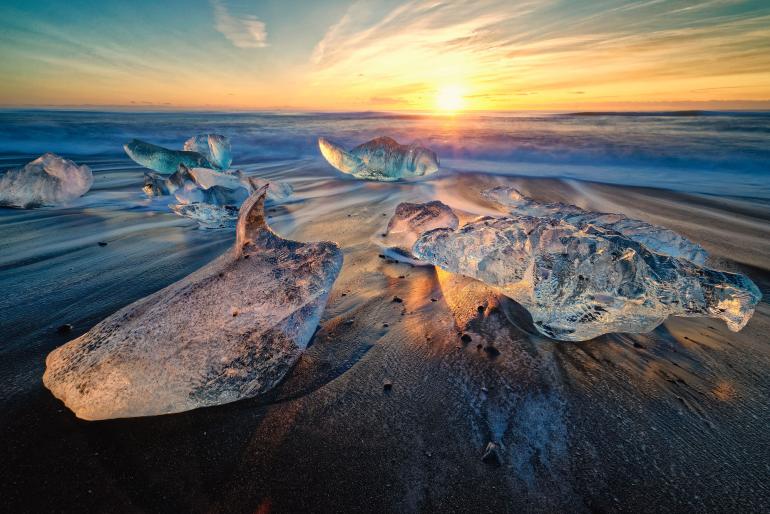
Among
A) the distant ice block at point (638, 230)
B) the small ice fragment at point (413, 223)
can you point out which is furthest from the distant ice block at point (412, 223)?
the distant ice block at point (638, 230)

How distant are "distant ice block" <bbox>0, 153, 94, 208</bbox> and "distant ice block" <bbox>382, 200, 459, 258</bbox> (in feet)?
16.4

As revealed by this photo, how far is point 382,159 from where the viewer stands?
21.5 feet

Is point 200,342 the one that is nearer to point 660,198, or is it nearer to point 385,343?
point 385,343

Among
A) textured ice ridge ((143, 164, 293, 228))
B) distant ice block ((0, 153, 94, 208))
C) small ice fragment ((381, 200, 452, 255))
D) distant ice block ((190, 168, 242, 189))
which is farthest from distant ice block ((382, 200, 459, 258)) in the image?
distant ice block ((0, 153, 94, 208))

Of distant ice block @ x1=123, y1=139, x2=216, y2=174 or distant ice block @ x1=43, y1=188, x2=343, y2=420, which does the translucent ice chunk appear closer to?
distant ice block @ x1=123, y1=139, x2=216, y2=174

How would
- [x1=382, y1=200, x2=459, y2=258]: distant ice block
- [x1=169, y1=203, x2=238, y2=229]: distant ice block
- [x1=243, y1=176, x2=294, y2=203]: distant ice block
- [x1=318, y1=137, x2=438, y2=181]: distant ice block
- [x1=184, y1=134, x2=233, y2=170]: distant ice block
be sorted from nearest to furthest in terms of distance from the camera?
[x1=382, y1=200, x2=459, y2=258]: distant ice block < [x1=169, y1=203, x2=238, y2=229]: distant ice block < [x1=243, y1=176, x2=294, y2=203]: distant ice block < [x1=318, y1=137, x2=438, y2=181]: distant ice block < [x1=184, y1=134, x2=233, y2=170]: distant ice block

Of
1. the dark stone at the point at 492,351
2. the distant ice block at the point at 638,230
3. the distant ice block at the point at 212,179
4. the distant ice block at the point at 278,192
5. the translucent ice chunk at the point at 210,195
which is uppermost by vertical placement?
the distant ice block at the point at 638,230

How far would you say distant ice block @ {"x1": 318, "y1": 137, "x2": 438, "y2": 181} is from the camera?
6.59 metres

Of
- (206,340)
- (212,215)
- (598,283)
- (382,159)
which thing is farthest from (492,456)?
(382,159)

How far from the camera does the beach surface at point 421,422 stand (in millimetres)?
1132

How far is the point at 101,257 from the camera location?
3029mm

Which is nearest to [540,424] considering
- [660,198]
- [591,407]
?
[591,407]

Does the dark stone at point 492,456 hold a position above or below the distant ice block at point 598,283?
below

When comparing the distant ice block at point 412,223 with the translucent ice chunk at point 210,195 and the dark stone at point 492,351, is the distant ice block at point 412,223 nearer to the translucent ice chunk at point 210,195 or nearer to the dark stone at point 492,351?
the dark stone at point 492,351
